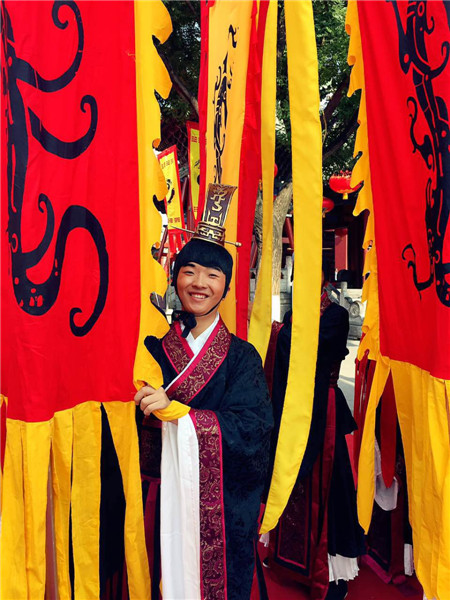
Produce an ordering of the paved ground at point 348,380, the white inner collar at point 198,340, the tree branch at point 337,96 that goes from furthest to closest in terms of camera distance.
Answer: the tree branch at point 337,96, the paved ground at point 348,380, the white inner collar at point 198,340

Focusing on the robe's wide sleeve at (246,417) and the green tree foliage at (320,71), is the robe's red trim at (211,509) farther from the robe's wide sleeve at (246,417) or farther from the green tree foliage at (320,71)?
the green tree foliage at (320,71)

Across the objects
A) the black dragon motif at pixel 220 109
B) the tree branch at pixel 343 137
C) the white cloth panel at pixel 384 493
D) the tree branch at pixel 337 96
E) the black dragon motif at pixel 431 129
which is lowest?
the white cloth panel at pixel 384 493

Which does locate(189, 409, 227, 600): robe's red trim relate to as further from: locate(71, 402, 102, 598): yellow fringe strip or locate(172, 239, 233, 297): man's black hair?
locate(172, 239, 233, 297): man's black hair

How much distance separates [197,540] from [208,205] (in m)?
1.28

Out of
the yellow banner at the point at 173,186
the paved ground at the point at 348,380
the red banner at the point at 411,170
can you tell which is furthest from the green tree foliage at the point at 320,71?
the red banner at the point at 411,170

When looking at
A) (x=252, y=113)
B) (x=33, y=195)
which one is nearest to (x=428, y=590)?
(x=33, y=195)

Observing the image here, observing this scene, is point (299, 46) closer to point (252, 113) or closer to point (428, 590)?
point (252, 113)

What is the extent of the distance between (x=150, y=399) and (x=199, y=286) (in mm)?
508

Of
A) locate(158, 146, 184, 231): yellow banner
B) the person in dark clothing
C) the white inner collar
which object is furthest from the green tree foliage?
the white inner collar

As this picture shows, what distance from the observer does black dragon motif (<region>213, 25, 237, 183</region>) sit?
7.71 ft

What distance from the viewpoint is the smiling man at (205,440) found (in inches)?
59.9

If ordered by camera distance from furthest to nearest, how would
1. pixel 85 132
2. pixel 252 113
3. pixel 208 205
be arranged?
pixel 252 113, pixel 208 205, pixel 85 132

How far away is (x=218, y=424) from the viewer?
1.57 metres

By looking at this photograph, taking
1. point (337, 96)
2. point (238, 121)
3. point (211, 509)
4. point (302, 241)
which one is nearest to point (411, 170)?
point (302, 241)
